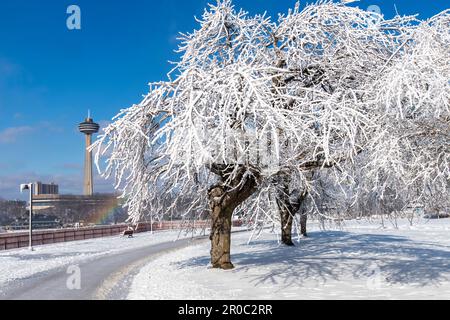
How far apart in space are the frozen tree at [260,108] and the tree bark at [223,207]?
0.03m

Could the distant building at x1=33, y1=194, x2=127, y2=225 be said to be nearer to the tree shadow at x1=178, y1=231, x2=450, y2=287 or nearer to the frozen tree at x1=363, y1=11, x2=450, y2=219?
the tree shadow at x1=178, y1=231, x2=450, y2=287

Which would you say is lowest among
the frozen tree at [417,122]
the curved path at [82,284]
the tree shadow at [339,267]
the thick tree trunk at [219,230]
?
the tree shadow at [339,267]

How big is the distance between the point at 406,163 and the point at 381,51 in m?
5.15

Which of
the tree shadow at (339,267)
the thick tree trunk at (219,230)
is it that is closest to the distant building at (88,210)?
the tree shadow at (339,267)

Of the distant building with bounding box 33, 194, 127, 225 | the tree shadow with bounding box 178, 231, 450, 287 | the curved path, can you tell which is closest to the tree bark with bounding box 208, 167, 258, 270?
the tree shadow with bounding box 178, 231, 450, 287

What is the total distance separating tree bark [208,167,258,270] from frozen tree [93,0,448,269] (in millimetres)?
30

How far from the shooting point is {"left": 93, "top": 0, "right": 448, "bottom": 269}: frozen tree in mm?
11688

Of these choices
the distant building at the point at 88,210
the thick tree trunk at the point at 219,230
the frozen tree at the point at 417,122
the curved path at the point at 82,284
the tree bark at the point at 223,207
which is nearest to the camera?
the frozen tree at the point at 417,122

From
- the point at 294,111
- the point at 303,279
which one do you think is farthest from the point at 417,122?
the point at 303,279

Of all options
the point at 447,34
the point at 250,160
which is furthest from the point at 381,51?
the point at 250,160

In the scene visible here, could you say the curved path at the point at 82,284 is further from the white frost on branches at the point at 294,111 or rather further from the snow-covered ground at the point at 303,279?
the white frost on branches at the point at 294,111

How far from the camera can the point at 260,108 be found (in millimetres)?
11297

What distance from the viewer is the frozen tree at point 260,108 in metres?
11.7
